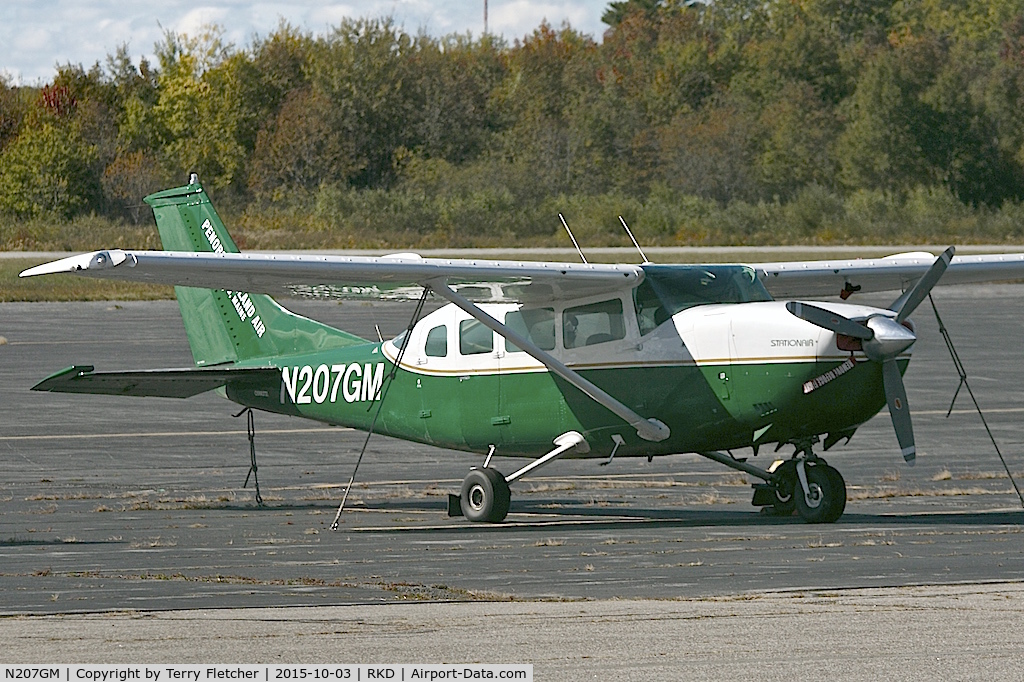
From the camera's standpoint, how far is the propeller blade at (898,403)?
11.6 m

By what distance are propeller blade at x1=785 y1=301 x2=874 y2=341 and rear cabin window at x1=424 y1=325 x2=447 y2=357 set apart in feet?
10.7

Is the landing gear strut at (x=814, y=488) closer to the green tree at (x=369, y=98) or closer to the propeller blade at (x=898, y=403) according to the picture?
the propeller blade at (x=898, y=403)

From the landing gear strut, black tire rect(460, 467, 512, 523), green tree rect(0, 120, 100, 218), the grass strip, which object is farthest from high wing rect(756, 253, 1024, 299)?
green tree rect(0, 120, 100, 218)

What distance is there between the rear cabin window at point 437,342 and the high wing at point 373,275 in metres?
0.63

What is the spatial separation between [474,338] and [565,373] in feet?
3.71

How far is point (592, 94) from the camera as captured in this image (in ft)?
253

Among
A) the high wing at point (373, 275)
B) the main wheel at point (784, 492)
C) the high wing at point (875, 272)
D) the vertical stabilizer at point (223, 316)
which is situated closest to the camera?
the high wing at point (373, 275)

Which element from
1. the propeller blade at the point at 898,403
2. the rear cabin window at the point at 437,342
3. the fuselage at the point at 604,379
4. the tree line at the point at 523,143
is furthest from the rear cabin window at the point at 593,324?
the tree line at the point at 523,143

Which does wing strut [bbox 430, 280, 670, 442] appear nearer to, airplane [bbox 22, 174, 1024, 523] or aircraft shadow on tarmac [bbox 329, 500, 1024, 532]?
airplane [bbox 22, 174, 1024, 523]

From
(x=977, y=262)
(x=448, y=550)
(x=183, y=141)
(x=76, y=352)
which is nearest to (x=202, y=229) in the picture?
(x=448, y=550)

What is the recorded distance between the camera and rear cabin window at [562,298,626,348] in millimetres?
12594

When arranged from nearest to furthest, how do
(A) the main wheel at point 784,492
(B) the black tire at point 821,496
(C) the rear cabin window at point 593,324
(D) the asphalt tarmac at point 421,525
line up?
(D) the asphalt tarmac at point 421,525 → (B) the black tire at point 821,496 → (C) the rear cabin window at point 593,324 → (A) the main wheel at point 784,492

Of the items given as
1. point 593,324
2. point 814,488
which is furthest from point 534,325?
point 814,488
